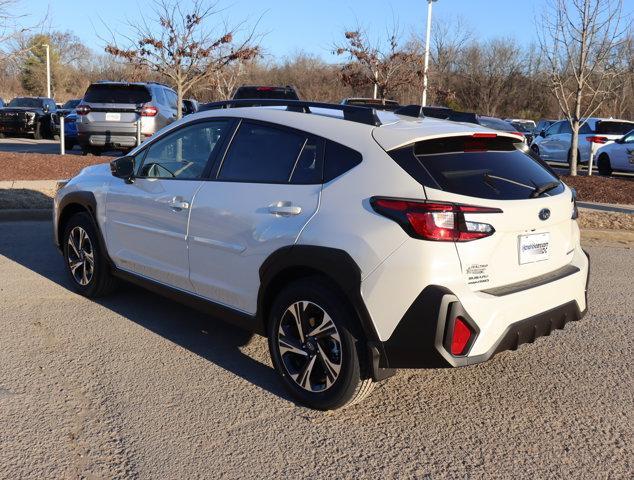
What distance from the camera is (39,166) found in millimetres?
13711

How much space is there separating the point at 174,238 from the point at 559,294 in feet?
8.47

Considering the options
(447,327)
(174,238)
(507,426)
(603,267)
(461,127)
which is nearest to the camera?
(447,327)

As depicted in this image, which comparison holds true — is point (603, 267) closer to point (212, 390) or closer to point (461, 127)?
point (461, 127)

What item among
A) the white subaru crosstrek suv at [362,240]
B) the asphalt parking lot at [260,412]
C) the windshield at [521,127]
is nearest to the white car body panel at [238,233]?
the white subaru crosstrek suv at [362,240]

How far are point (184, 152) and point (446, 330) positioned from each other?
2570 millimetres

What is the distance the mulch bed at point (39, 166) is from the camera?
12.7 metres

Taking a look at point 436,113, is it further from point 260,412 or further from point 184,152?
point 260,412

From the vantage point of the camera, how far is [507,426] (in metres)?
3.69

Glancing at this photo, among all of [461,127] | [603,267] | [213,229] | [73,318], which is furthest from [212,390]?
[603,267]

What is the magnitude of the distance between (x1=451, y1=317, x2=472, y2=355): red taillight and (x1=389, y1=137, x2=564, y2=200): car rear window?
0.68 m

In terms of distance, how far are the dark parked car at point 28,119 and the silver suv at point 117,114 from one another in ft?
43.3

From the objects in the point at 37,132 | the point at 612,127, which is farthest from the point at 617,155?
the point at 37,132

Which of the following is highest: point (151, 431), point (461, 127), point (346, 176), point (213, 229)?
point (461, 127)

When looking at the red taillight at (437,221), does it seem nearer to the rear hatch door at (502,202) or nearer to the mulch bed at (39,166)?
the rear hatch door at (502,202)
